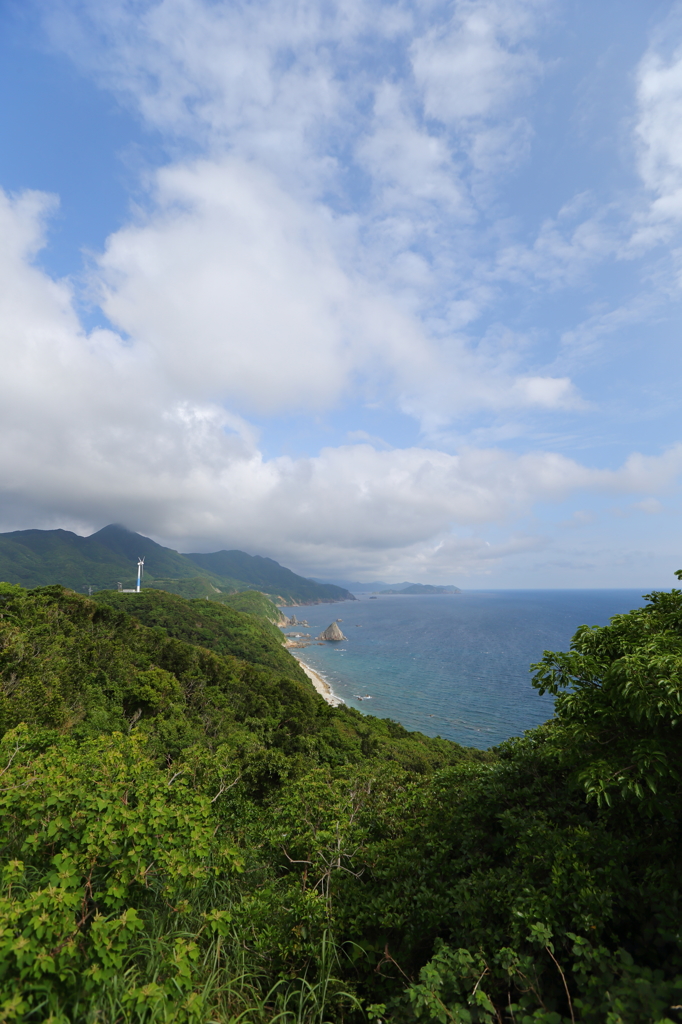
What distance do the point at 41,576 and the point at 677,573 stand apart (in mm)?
211476

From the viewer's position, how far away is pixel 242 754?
62.7 ft

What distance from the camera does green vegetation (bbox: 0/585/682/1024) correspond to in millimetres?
2742

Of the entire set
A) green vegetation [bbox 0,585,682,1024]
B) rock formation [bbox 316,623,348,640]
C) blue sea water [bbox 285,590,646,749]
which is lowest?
rock formation [bbox 316,623,348,640]

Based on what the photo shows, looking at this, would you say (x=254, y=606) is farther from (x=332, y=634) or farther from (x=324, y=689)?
(x=324, y=689)

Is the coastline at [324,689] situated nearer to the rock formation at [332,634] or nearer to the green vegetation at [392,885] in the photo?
the rock formation at [332,634]

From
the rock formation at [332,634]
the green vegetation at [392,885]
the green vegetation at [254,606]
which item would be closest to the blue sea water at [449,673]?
the rock formation at [332,634]

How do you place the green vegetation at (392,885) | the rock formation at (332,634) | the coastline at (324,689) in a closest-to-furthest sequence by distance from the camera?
the green vegetation at (392,885) < the coastline at (324,689) < the rock formation at (332,634)

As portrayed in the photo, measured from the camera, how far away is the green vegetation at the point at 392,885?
2.74m

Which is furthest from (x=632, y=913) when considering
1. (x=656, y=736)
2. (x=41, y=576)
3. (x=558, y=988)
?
(x=41, y=576)

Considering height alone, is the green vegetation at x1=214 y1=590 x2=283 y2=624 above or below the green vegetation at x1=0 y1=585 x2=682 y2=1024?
below

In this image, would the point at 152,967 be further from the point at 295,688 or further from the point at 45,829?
the point at 295,688

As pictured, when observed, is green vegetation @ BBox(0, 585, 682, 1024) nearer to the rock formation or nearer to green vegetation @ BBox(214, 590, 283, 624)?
green vegetation @ BBox(214, 590, 283, 624)

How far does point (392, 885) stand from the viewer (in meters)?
4.55

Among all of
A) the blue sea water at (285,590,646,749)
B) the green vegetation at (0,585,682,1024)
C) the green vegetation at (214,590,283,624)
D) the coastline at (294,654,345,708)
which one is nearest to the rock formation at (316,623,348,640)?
the blue sea water at (285,590,646,749)
